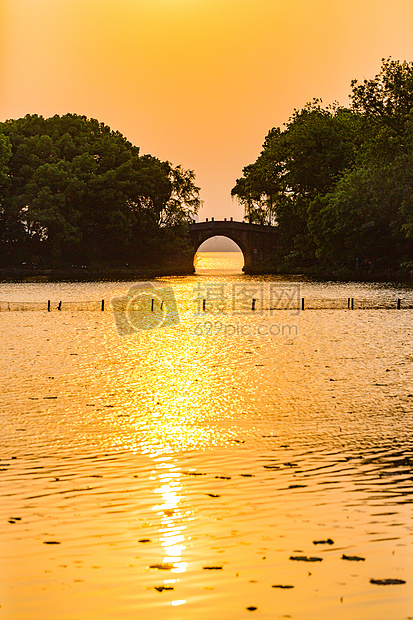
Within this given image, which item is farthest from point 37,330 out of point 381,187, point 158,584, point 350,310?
point 381,187

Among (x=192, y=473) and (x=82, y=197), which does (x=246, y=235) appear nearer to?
(x=82, y=197)

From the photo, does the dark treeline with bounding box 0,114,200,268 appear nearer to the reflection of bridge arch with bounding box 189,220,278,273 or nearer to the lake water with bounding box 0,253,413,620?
the reflection of bridge arch with bounding box 189,220,278,273

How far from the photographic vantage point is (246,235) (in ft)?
449

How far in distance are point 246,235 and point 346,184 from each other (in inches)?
1851

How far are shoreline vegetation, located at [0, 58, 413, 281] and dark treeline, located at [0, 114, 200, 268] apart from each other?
155 millimetres

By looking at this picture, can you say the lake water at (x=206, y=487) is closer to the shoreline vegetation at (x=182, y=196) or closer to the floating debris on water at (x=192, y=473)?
the floating debris on water at (x=192, y=473)

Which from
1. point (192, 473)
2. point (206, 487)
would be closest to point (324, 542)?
point (206, 487)

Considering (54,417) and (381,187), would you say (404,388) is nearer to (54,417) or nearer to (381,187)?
(54,417)

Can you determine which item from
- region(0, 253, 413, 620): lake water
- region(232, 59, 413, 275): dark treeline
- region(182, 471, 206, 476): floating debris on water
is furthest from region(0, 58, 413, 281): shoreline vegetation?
region(182, 471, 206, 476): floating debris on water

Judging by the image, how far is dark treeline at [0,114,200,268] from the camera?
103562mm

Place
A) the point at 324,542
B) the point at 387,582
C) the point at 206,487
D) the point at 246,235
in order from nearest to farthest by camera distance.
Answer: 1. the point at 387,582
2. the point at 324,542
3. the point at 206,487
4. the point at 246,235

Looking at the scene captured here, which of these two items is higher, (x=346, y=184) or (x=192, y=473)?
(x=346, y=184)

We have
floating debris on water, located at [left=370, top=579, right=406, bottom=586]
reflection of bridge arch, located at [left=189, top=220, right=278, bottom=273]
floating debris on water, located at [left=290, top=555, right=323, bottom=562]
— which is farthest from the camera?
reflection of bridge arch, located at [left=189, top=220, right=278, bottom=273]

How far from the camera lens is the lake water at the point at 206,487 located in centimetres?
833
